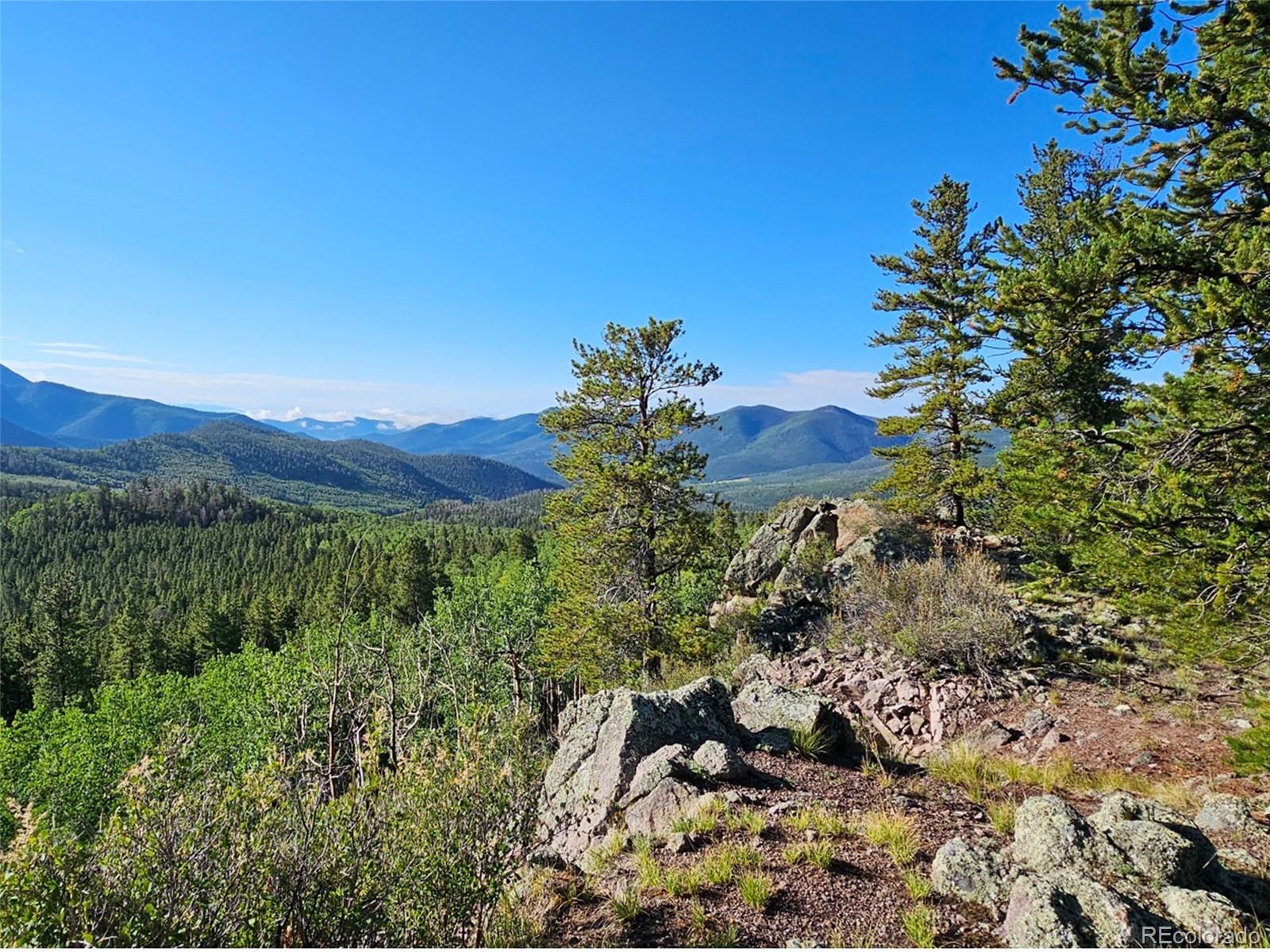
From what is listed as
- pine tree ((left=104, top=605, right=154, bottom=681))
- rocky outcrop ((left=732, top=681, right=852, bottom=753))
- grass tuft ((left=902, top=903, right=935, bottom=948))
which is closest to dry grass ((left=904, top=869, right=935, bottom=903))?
grass tuft ((left=902, top=903, right=935, bottom=948))

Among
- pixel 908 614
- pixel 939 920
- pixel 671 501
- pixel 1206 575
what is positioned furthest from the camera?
pixel 671 501

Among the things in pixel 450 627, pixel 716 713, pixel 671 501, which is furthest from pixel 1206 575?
pixel 450 627

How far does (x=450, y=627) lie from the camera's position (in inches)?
1432

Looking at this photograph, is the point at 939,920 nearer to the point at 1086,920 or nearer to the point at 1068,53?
the point at 1086,920

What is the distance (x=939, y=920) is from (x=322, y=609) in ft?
167

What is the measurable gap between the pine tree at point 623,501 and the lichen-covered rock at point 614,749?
21.3 feet

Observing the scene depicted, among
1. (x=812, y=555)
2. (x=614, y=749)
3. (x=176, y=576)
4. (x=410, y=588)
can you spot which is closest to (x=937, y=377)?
(x=812, y=555)

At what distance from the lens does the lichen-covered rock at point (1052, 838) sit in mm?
4625

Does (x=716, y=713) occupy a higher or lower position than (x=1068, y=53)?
lower

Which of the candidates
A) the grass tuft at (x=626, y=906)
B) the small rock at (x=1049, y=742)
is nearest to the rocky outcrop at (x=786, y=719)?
the small rock at (x=1049, y=742)

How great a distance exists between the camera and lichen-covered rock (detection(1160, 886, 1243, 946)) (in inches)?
150

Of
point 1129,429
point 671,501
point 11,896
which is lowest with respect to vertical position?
point 11,896

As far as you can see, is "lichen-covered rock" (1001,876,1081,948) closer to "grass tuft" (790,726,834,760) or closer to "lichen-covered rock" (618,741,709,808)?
"lichen-covered rock" (618,741,709,808)

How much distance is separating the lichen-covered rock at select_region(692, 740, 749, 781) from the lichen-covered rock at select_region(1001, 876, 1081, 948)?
318cm
